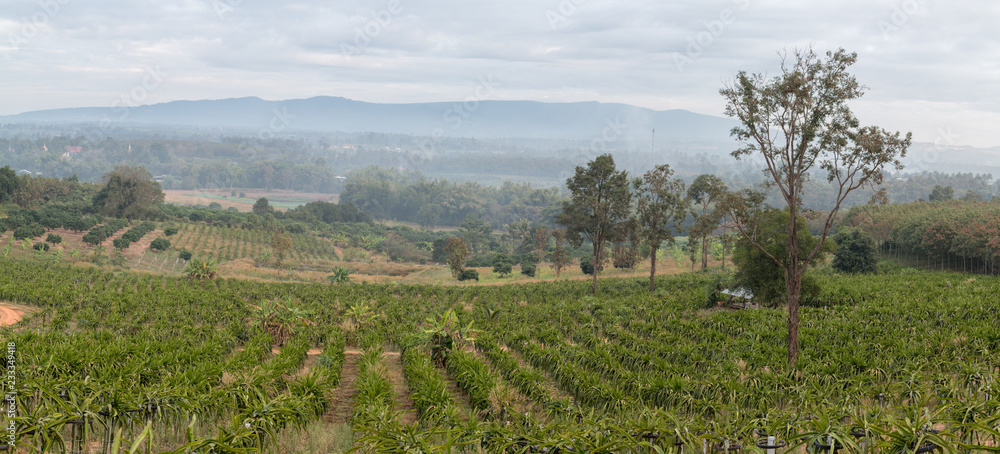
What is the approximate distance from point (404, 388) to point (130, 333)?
12067 mm

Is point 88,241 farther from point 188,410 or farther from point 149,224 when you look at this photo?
point 188,410

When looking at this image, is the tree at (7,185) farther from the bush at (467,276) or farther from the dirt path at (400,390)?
the dirt path at (400,390)

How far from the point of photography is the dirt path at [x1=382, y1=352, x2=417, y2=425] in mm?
10380

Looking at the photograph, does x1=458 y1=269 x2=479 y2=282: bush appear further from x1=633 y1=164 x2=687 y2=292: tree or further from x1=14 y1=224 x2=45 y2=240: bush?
x1=14 y1=224 x2=45 y2=240: bush

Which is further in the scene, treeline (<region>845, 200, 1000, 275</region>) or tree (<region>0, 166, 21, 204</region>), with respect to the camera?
tree (<region>0, 166, 21, 204</region>)

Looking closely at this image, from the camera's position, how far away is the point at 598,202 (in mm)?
36812

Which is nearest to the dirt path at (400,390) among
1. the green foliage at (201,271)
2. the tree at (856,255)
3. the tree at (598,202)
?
the tree at (598,202)

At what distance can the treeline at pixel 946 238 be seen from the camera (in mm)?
41344

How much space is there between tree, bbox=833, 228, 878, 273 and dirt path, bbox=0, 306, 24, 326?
4924 centimetres

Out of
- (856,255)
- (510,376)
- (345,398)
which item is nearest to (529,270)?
(856,255)

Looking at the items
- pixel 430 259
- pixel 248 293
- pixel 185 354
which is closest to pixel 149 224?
pixel 430 259

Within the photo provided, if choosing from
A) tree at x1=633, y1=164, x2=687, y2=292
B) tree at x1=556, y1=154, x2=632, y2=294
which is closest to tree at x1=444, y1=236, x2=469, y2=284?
tree at x1=556, y1=154, x2=632, y2=294

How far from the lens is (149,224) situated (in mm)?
79562

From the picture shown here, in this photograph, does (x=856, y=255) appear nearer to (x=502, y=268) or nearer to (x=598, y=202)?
(x=598, y=202)
